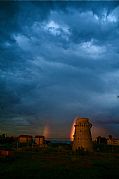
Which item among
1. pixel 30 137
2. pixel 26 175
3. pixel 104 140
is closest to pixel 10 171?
pixel 26 175

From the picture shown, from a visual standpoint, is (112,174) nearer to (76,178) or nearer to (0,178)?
(76,178)

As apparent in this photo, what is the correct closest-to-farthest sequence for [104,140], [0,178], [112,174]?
[0,178], [112,174], [104,140]

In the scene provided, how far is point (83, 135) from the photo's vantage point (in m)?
56.6

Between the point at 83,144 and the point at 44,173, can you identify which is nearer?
the point at 44,173

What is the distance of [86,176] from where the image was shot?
2294 centimetres

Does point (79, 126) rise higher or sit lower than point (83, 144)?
higher

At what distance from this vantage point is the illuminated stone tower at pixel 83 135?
56.5 m

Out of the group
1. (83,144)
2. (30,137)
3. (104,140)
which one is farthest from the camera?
(104,140)

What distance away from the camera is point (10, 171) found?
81.3 ft

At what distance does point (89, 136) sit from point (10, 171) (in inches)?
1354

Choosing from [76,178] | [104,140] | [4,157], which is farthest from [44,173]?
[104,140]

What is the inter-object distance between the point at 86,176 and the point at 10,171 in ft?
22.6

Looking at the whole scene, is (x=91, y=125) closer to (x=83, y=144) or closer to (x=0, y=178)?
(x=83, y=144)

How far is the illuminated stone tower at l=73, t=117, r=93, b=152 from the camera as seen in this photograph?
56.5m
